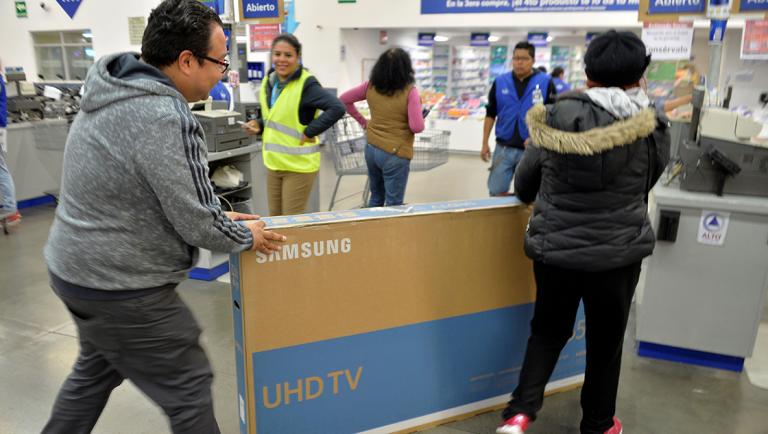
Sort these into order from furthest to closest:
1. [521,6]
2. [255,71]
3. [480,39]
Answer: [480,39]
[255,71]
[521,6]

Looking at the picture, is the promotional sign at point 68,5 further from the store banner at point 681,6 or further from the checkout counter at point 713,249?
the checkout counter at point 713,249

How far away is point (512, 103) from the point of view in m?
4.28

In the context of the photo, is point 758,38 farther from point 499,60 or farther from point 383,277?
point 499,60

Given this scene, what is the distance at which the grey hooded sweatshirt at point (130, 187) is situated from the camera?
1.38 m

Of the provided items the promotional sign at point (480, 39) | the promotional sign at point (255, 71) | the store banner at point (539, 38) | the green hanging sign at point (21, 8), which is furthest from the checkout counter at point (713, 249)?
the green hanging sign at point (21, 8)

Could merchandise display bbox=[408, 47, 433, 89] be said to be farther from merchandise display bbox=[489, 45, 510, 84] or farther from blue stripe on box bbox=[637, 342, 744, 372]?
blue stripe on box bbox=[637, 342, 744, 372]

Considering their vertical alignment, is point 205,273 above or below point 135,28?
below

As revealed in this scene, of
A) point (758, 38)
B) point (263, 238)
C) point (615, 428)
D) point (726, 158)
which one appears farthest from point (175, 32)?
point (758, 38)

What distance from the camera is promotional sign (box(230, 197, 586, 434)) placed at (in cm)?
193

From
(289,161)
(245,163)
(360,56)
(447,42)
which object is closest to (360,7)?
(360,56)

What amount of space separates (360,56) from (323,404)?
9.19 metres

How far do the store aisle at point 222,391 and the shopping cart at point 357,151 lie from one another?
7.38ft

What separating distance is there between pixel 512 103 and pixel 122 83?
132 inches

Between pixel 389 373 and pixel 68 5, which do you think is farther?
pixel 68 5
